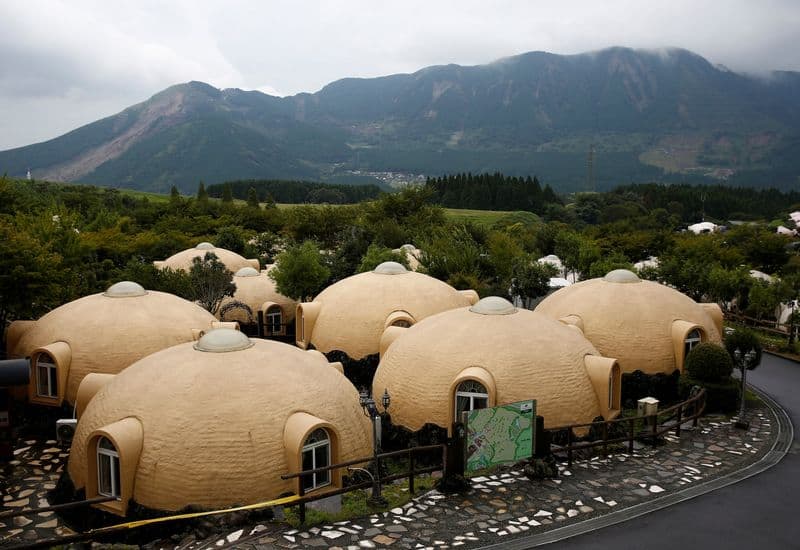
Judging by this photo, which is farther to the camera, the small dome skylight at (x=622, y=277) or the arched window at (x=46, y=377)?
the small dome skylight at (x=622, y=277)

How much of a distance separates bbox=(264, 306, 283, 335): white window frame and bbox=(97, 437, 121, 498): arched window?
2218cm

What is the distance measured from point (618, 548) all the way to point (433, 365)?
312 inches

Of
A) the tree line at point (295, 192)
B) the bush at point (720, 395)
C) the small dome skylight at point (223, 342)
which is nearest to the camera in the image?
the small dome skylight at point (223, 342)

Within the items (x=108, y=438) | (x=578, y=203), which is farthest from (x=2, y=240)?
(x=578, y=203)

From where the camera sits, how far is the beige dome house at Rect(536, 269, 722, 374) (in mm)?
25141

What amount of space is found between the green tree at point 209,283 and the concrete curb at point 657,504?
24.8 metres

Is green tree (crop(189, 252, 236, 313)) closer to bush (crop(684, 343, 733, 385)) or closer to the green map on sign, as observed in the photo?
the green map on sign

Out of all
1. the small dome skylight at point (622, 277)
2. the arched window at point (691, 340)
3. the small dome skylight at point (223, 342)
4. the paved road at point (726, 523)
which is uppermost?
the small dome skylight at point (622, 277)

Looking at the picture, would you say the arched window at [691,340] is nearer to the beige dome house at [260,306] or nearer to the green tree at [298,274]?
the green tree at [298,274]

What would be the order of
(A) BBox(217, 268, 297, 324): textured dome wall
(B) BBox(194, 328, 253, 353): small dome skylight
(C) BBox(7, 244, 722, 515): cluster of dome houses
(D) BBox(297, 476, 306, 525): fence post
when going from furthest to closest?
(A) BBox(217, 268, 297, 324): textured dome wall
(B) BBox(194, 328, 253, 353): small dome skylight
(C) BBox(7, 244, 722, 515): cluster of dome houses
(D) BBox(297, 476, 306, 525): fence post

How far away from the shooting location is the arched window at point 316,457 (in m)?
15.2

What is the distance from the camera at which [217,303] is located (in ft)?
117

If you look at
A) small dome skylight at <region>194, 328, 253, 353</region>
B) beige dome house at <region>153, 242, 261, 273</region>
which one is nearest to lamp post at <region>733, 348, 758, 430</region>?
small dome skylight at <region>194, 328, 253, 353</region>

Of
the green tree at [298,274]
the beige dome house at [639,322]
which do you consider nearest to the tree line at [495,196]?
the green tree at [298,274]
